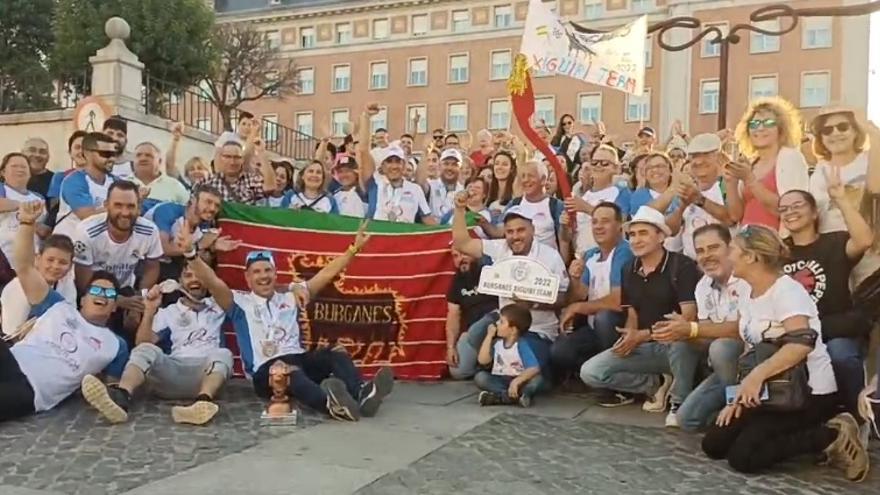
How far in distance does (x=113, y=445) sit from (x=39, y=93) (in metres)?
21.0

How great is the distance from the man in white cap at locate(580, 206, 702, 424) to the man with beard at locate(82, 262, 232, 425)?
2.84 m

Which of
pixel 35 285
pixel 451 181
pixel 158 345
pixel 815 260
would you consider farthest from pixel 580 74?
pixel 35 285

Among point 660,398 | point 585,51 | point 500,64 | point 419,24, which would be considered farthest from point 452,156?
point 419,24

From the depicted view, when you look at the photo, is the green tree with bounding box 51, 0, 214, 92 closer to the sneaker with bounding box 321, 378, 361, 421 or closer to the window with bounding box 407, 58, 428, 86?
the sneaker with bounding box 321, 378, 361, 421

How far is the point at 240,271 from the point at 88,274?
152cm

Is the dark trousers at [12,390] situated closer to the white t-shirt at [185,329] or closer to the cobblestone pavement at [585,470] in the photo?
the white t-shirt at [185,329]

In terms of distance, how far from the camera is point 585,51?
9648 mm

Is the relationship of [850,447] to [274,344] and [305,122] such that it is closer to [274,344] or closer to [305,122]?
[274,344]

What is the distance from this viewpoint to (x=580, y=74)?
9.68m

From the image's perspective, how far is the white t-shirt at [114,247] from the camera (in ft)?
24.5

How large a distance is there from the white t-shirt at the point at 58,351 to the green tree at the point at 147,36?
19.7m

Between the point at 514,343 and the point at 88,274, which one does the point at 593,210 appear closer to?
the point at 514,343

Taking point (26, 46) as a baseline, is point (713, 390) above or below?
below

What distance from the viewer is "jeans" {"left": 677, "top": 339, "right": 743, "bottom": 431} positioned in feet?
20.5
